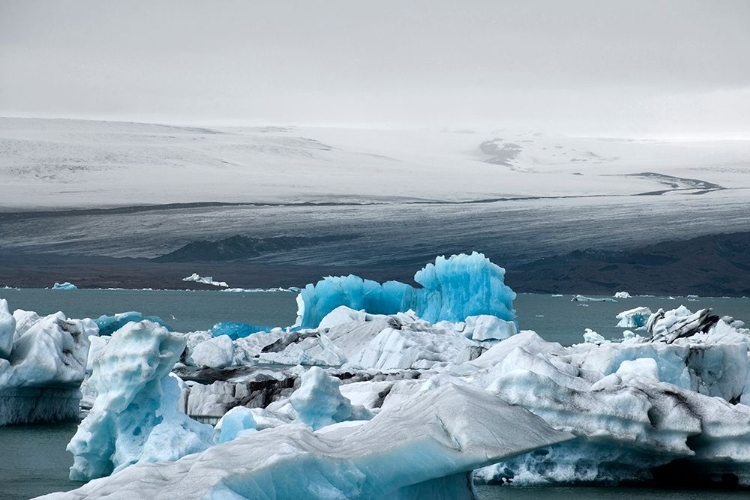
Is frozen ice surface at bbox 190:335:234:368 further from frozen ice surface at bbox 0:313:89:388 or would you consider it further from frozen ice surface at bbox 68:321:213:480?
frozen ice surface at bbox 68:321:213:480

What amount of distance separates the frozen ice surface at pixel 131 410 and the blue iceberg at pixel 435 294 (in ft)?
64.5

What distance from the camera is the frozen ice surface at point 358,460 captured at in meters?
5.16

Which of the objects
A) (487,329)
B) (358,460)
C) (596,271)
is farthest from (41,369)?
(596,271)

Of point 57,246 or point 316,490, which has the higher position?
point 316,490

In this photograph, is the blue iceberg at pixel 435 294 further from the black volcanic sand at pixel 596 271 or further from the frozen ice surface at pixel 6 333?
the black volcanic sand at pixel 596 271

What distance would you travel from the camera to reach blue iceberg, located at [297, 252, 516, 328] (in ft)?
95.6

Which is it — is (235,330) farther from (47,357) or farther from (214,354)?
(47,357)

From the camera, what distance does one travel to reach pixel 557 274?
110750 mm

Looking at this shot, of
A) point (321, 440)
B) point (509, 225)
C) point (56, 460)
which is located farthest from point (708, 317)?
point (509, 225)

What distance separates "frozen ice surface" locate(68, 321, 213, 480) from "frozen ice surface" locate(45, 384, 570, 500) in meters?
3.29

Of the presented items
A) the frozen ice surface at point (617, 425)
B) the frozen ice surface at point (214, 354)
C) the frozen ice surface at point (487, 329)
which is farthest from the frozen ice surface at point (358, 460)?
the frozen ice surface at point (487, 329)

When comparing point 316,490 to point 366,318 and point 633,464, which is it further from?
point 366,318

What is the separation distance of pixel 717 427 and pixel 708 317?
11.7 metres

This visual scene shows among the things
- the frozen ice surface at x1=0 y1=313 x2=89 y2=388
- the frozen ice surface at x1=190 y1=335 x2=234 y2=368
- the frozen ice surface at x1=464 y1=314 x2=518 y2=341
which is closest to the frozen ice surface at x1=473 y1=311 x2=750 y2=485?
the frozen ice surface at x1=0 y1=313 x2=89 y2=388
